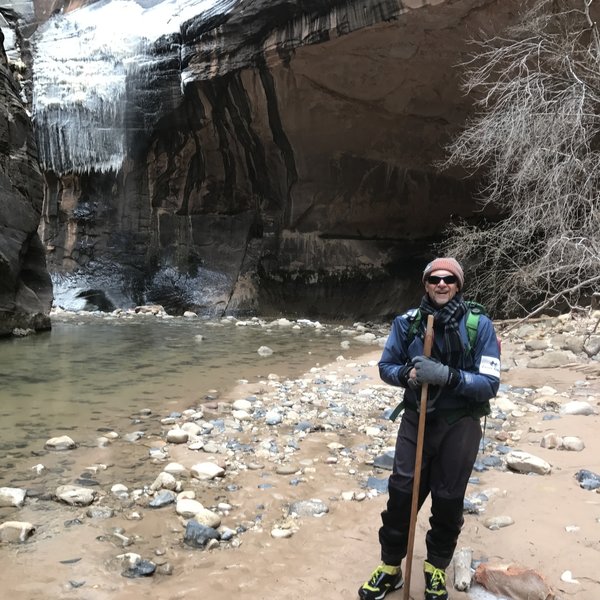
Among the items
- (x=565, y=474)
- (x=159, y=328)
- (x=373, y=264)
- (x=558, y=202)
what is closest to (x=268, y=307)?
(x=373, y=264)

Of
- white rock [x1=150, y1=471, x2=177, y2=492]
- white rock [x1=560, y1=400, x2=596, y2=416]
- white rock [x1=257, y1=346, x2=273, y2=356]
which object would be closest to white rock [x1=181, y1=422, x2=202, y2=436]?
white rock [x1=150, y1=471, x2=177, y2=492]

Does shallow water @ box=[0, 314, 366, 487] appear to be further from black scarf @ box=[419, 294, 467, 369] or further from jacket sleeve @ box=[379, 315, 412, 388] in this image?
black scarf @ box=[419, 294, 467, 369]

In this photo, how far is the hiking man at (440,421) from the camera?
2.00 m

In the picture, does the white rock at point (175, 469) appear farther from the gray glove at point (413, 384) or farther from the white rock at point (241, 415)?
the gray glove at point (413, 384)

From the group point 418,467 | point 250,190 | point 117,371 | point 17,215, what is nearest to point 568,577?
point 418,467

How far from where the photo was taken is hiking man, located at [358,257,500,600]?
6.57ft

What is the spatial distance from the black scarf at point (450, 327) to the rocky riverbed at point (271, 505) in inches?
34.8

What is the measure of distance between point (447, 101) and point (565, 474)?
12.4 m

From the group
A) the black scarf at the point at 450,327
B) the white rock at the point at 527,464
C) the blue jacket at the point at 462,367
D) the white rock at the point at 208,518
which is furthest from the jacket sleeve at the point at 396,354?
the white rock at the point at 527,464

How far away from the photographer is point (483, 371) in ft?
6.43

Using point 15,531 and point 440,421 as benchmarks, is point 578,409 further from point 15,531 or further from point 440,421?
point 15,531

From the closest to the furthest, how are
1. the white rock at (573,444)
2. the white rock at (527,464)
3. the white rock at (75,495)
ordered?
1. the white rock at (75,495)
2. the white rock at (527,464)
3. the white rock at (573,444)

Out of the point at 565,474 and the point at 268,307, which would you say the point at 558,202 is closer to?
the point at 565,474

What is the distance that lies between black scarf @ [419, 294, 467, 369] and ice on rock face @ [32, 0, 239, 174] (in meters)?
15.2
